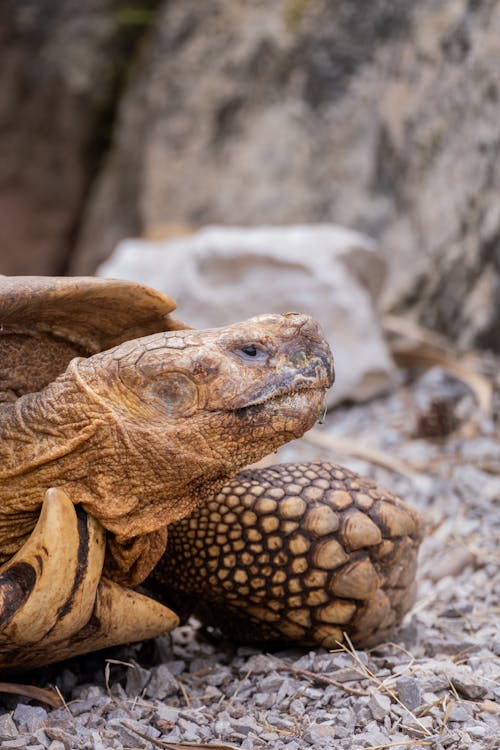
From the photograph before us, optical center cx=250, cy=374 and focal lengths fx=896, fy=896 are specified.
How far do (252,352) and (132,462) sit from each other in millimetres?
309

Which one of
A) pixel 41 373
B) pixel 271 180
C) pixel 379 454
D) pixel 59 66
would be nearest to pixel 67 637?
pixel 41 373

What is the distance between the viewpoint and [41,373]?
6.49 feet

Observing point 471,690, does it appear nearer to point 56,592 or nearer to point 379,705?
point 379,705

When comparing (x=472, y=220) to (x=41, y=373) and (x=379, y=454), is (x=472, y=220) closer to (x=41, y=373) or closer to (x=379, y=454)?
(x=379, y=454)

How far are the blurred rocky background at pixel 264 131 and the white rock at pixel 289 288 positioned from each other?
0.64 meters

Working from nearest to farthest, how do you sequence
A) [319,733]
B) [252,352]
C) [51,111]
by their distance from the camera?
[319,733] → [252,352] → [51,111]

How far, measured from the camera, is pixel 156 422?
1.69 meters

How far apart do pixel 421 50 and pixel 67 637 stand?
500 cm

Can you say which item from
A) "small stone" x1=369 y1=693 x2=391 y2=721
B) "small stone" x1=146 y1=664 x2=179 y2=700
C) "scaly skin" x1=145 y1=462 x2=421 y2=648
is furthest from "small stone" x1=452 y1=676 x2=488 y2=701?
"small stone" x1=146 y1=664 x2=179 y2=700

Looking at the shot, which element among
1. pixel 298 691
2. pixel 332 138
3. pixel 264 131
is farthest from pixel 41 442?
pixel 264 131

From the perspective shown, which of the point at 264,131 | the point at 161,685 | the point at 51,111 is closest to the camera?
the point at 161,685

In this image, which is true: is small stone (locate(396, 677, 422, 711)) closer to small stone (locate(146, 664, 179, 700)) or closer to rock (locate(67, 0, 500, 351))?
small stone (locate(146, 664, 179, 700))

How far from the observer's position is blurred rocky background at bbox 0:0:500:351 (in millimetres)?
5316

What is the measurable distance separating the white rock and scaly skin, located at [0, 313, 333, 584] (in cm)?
313
